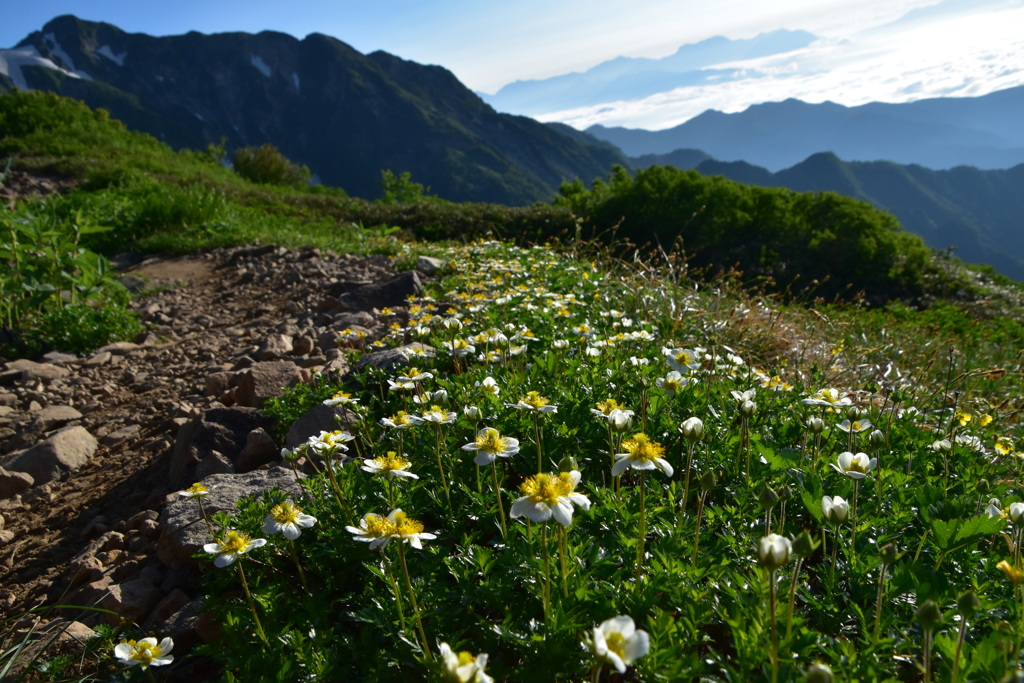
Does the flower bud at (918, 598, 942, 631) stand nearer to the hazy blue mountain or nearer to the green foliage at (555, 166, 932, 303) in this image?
the green foliage at (555, 166, 932, 303)

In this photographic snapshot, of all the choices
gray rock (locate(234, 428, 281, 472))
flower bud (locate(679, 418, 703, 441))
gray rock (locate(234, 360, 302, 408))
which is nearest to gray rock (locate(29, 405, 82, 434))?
gray rock (locate(234, 360, 302, 408))

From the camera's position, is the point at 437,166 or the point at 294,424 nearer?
the point at 294,424

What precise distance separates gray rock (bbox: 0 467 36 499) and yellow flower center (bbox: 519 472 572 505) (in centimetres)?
304

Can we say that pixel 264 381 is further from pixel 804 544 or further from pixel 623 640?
pixel 804 544

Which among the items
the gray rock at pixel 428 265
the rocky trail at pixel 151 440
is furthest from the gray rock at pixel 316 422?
the gray rock at pixel 428 265

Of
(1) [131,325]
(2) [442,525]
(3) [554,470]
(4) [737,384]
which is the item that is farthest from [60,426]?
(4) [737,384]

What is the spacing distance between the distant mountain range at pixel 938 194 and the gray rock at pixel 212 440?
170179 mm

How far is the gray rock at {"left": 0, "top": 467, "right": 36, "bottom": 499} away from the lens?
9.50 feet

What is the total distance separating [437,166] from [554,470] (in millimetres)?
151942

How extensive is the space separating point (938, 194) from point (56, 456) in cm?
22136

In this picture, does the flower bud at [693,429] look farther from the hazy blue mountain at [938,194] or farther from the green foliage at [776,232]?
the hazy blue mountain at [938,194]

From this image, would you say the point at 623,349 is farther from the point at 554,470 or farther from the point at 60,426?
the point at 60,426

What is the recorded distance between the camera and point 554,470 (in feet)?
7.27

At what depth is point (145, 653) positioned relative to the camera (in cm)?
152
